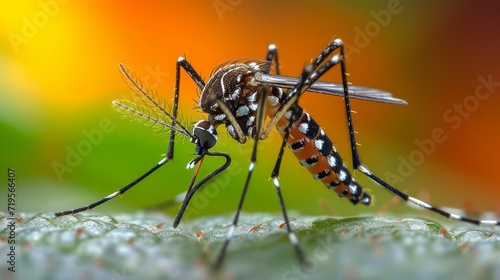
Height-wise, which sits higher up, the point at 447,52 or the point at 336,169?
the point at 447,52

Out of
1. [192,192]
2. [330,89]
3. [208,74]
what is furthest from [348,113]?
[208,74]

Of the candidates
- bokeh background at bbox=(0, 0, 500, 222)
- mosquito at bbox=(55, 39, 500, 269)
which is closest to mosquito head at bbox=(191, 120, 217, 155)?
mosquito at bbox=(55, 39, 500, 269)

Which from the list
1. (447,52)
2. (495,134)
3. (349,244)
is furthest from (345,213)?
(349,244)

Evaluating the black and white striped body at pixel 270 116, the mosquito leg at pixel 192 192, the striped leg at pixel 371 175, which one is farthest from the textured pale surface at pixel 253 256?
the black and white striped body at pixel 270 116

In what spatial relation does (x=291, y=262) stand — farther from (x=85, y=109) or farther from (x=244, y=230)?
(x=85, y=109)

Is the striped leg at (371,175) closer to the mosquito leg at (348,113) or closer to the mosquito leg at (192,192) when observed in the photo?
the mosquito leg at (348,113)

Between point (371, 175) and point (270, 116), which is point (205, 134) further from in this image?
point (371, 175)
